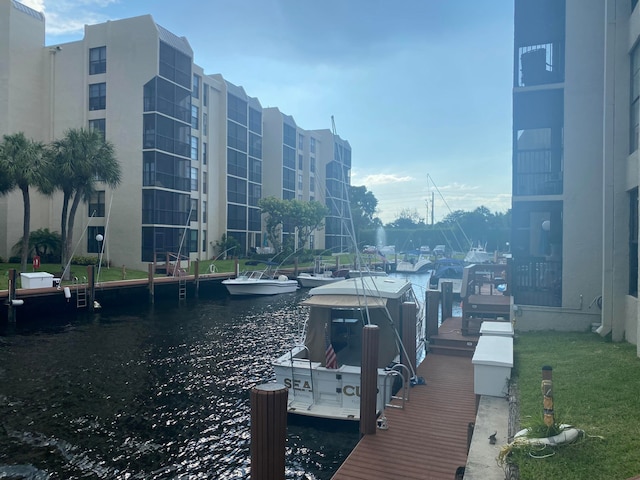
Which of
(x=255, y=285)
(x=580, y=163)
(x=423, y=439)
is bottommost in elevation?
(x=423, y=439)

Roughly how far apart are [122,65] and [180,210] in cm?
1361

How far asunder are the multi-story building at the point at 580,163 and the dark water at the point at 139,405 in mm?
7807

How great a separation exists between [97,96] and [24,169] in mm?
14747

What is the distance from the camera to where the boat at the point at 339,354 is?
11734 mm

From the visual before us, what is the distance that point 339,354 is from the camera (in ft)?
48.1

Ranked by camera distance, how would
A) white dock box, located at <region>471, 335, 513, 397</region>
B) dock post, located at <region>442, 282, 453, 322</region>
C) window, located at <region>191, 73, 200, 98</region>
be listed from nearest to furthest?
white dock box, located at <region>471, 335, 513, 397</region>, dock post, located at <region>442, 282, 453, 322</region>, window, located at <region>191, 73, 200, 98</region>

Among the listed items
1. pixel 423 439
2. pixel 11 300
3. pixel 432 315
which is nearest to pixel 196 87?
pixel 11 300

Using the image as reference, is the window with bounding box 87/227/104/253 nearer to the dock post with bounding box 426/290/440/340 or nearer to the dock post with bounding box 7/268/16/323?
the dock post with bounding box 7/268/16/323

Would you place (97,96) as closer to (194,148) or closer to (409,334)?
(194,148)

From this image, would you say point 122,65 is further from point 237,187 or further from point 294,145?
point 294,145

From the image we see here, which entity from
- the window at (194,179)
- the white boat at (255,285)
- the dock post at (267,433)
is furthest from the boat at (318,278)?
the dock post at (267,433)

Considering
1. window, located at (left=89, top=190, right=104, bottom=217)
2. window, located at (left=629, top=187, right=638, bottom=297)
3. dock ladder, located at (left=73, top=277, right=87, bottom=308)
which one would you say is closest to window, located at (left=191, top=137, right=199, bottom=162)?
window, located at (left=89, top=190, right=104, bottom=217)

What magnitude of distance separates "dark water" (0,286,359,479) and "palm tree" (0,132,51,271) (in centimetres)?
1175

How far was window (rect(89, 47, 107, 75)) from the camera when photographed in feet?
145
